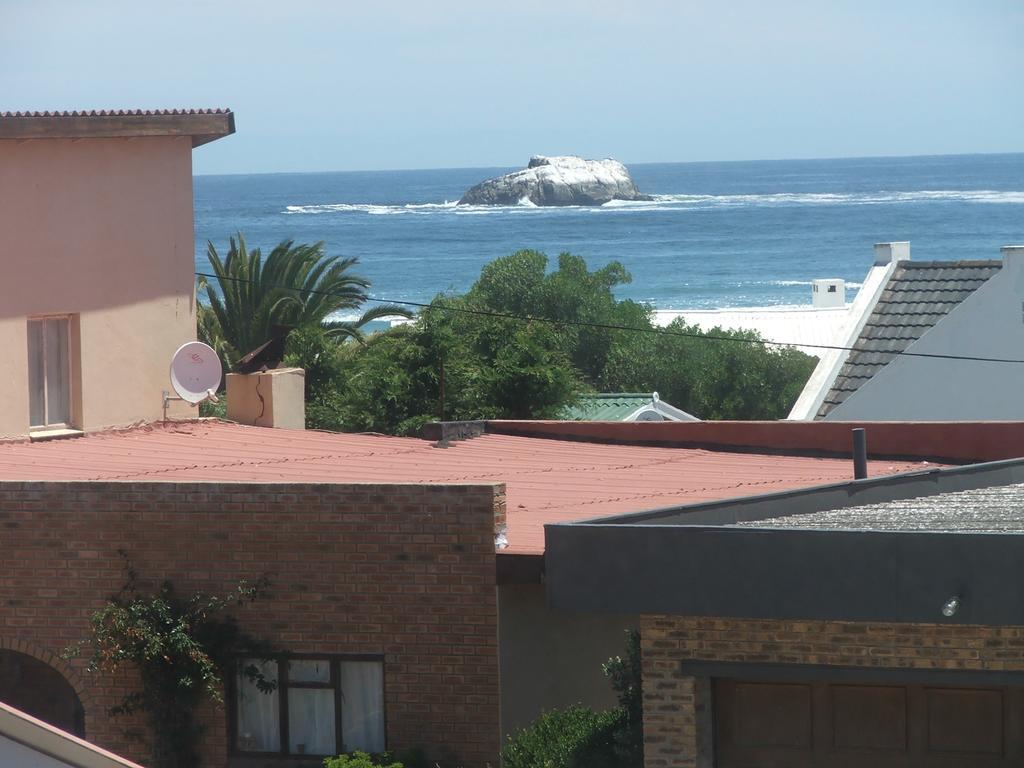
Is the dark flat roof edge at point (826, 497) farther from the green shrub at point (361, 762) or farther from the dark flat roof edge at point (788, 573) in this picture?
the green shrub at point (361, 762)

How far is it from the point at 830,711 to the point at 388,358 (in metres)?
20.3

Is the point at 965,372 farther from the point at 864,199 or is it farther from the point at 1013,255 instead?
the point at 864,199

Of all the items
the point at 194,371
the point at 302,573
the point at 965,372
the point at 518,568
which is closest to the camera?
the point at 518,568

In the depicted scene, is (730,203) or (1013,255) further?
(730,203)

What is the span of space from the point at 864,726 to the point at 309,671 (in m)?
4.74

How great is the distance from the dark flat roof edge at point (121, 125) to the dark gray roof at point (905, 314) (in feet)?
32.6

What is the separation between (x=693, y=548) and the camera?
9805 millimetres

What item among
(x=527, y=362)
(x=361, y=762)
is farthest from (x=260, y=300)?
(x=361, y=762)

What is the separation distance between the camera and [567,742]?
11.7m

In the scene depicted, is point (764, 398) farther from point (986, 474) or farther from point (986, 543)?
point (986, 543)

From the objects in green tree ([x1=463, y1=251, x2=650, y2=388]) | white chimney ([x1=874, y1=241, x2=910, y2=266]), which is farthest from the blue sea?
white chimney ([x1=874, y1=241, x2=910, y2=266])

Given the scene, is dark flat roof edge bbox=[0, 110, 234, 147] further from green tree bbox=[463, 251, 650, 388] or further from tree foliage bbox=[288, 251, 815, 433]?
green tree bbox=[463, 251, 650, 388]

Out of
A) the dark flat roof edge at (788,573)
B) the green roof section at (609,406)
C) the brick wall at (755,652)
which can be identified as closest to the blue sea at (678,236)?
the green roof section at (609,406)

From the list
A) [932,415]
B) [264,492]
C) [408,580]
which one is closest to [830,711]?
[408,580]
